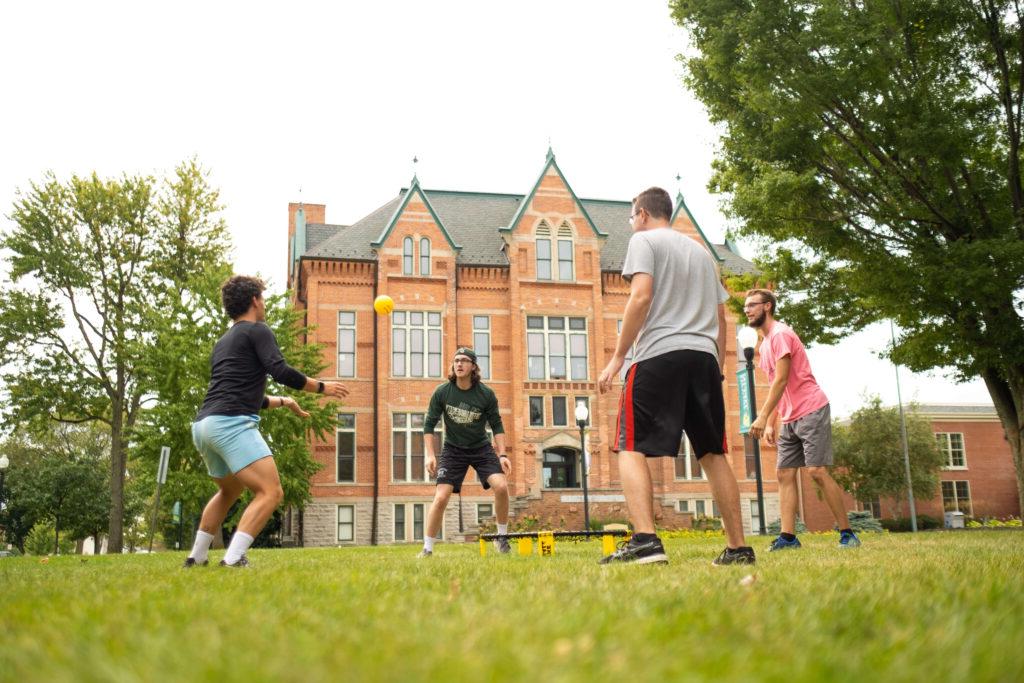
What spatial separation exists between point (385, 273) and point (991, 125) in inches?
909

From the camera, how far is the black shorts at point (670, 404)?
537 cm

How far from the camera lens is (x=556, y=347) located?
35875 millimetres

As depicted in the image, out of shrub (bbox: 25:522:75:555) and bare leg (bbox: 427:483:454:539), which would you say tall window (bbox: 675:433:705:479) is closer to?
bare leg (bbox: 427:483:454:539)

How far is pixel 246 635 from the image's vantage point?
2.29m

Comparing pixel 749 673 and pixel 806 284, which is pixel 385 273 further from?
pixel 749 673

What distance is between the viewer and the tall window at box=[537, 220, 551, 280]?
36.3 meters

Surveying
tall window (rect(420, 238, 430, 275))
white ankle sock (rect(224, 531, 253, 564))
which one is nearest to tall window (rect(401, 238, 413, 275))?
tall window (rect(420, 238, 430, 275))

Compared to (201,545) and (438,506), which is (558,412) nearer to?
(438,506)

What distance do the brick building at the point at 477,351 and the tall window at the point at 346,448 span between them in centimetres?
5

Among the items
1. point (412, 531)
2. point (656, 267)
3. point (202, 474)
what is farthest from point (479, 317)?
point (656, 267)

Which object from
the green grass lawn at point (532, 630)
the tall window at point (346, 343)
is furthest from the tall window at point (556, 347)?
the green grass lawn at point (532, 630)

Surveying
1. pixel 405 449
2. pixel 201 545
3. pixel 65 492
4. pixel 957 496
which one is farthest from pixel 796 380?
pixel 957 496

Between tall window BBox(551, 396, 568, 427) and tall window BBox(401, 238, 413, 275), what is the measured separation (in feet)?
25.5

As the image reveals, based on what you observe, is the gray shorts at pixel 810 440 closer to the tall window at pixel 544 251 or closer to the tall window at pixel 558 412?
the tall window at pixel 558 412
